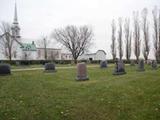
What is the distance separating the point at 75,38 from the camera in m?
67.5

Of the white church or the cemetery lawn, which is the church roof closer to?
the white church

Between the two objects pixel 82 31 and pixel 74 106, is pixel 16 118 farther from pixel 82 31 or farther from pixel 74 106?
pixel 82 31

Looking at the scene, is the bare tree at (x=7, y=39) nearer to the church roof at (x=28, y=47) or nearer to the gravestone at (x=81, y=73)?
the church roof at (x=28, y=47)

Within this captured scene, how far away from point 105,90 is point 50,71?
47.8ft

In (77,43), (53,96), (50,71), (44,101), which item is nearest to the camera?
(44,101)

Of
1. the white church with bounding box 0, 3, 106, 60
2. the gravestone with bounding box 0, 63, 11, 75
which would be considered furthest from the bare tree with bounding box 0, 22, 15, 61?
the gravestone with bounding box 0, 63, 11, 75

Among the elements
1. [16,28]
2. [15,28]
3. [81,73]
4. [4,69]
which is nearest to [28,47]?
[16,28]

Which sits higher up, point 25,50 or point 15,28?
→ point 15,28

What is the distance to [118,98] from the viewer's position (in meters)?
9.52

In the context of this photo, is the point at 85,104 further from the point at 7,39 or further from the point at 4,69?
the point at 7,39

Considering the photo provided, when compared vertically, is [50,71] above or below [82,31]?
below

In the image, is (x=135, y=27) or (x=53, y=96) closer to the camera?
(x=53, y=96)

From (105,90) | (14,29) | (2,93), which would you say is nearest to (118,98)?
(105,90)

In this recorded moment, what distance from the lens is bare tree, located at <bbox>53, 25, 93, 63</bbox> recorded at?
66625 mm
